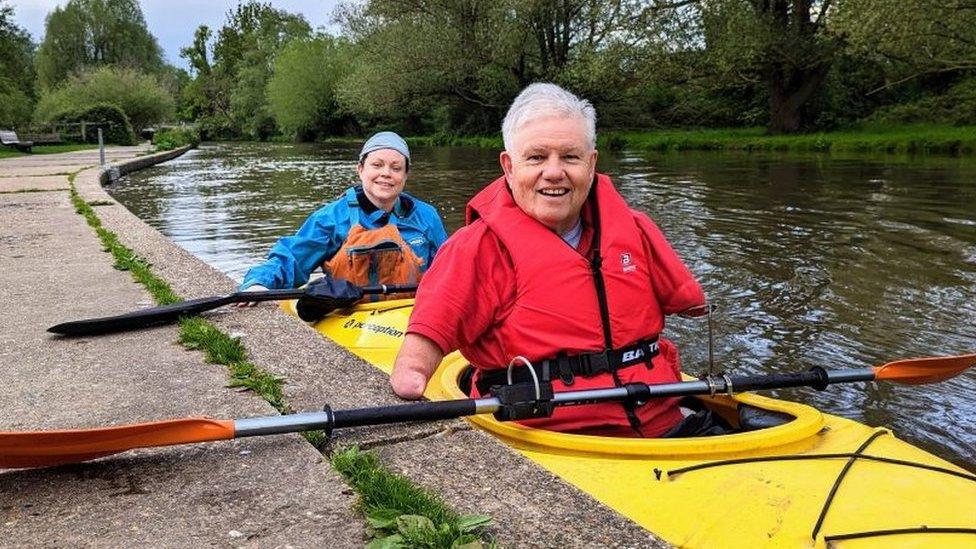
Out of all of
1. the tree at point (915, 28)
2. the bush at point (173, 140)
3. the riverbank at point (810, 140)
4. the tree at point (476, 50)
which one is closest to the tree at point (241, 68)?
the bush at point (173, 140)

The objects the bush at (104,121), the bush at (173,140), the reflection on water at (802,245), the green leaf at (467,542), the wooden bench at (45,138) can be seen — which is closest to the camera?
the green leaf at (467,542)

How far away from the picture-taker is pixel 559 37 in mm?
33375

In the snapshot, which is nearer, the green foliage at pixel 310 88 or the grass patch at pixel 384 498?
the grass patch at pixel 384 498

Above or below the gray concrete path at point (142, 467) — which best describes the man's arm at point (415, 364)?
above

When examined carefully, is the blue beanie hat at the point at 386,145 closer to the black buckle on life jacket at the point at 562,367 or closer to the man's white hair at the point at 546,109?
the man's white hair at the point at 546,109

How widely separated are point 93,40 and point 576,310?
82.3m

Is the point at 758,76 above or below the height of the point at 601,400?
above

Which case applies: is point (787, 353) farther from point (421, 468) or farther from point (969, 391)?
point (421, 468)

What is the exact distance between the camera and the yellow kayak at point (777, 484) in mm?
2172

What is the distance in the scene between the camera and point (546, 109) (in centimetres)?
282

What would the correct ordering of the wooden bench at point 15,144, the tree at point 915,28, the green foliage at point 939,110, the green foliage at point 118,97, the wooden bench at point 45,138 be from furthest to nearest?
the green foliage at point 118,97 → the wooden bench at point 45,138 → the wooden bench at point 15,144 → the green foliage at point 939,110 → the tree at point 915,28

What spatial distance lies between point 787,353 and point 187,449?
4226 millimetres

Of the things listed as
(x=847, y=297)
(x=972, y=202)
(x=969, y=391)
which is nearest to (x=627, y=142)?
(x=972, y=202)

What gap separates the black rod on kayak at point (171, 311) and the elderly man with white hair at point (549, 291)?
1917 millimetres
